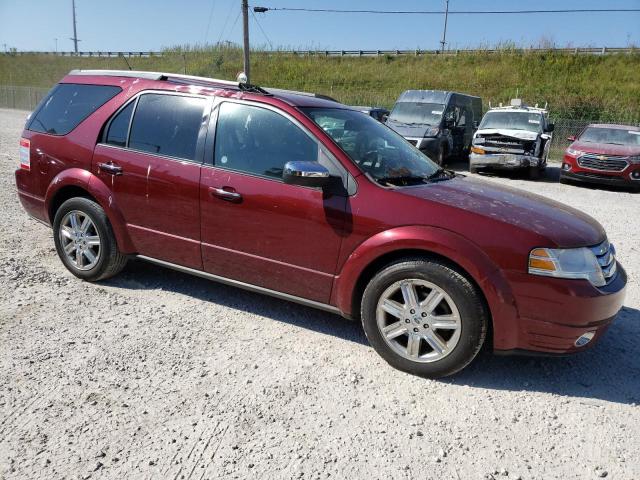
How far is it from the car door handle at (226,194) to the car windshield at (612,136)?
12.6 m

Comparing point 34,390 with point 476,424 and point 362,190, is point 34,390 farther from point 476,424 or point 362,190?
point 476,424

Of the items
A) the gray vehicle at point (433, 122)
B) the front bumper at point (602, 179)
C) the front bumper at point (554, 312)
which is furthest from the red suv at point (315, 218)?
the gray vehicle at point (433, 122)

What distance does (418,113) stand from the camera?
1572 centimetres

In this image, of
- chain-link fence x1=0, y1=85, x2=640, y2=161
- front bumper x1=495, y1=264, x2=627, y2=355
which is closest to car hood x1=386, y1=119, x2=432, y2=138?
chain-link fence x1=0, y1=85, x2=640, y2=161

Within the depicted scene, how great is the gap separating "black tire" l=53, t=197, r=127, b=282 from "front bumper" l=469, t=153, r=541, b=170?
11.4 metres

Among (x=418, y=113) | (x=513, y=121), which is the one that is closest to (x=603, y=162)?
(x=513, y=121)

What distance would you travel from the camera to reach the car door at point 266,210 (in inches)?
138

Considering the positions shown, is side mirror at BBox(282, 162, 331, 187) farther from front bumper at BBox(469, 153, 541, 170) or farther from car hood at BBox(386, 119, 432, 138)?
car hood at BBox(386, 119, 432, 138)

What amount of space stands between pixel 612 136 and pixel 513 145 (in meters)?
2.58

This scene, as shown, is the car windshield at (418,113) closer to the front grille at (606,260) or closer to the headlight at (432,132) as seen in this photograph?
the headlight at (432,132)

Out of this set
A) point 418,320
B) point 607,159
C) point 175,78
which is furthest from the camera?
point 607,159

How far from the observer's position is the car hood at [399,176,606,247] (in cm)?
312

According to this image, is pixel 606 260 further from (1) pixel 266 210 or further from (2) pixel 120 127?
(2) pixel 120 127

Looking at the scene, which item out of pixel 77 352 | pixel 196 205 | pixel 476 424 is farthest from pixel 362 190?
pixel 77 352
